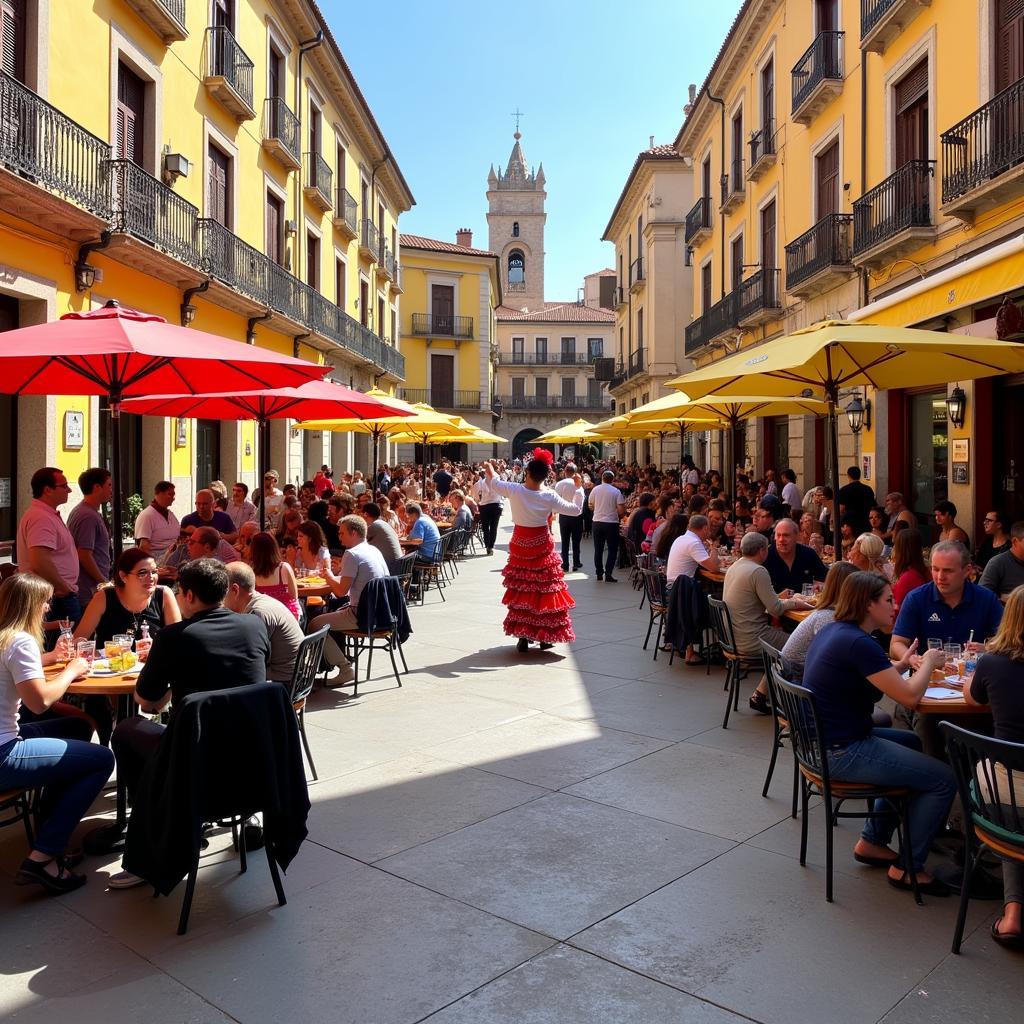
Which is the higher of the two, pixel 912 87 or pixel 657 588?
pixel 912 87

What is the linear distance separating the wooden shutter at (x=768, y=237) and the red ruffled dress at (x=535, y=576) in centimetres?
1347

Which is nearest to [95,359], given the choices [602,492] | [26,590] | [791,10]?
[26,590]

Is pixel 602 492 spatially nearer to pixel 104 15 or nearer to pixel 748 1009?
pixel 104 15

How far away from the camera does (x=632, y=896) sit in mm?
3811

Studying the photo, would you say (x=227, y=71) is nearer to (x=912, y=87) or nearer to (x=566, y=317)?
(x=912, y=87)

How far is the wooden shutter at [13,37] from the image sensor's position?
31.2 feet

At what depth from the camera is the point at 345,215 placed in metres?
24.3

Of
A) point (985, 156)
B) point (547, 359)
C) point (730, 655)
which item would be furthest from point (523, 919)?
point (547, 359)

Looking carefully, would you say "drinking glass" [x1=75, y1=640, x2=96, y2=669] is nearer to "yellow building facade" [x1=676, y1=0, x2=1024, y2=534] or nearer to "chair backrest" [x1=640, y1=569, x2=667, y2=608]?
"chair backrest" [x1=640, y1=569, x2=667, y2=608]

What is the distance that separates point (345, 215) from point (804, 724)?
22845 millimetres

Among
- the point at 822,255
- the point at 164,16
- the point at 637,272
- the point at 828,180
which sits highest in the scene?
the point at 637,272

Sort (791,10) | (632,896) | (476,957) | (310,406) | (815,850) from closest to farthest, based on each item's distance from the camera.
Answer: (476,957), (632,896), (815,850), (310,406), (791,10)

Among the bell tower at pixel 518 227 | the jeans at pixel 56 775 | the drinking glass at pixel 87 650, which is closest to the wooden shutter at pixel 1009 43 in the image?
the drinking glass at pixel 87 650

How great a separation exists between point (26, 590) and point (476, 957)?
96.3 inches
